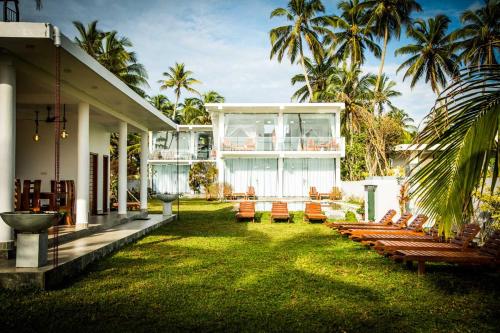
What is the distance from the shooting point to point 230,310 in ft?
15.6

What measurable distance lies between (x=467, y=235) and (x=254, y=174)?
67.6 ft

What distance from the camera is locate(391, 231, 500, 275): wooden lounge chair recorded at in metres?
6.39

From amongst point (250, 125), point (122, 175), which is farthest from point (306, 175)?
point (122, 175)

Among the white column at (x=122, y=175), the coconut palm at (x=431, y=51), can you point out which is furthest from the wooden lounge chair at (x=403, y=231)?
the coconut palm at (x=431, y=51)

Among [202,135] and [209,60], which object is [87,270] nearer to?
[202,135]

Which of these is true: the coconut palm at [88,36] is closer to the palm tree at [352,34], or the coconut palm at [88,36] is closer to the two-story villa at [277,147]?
the two-story villa at [277,147]

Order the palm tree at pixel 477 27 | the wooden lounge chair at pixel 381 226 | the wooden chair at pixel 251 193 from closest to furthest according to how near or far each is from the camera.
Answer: the wooden lounge chair at pixel 381 226
the wooden chair at pixel 251 193
the palm tree at pixel 477 27

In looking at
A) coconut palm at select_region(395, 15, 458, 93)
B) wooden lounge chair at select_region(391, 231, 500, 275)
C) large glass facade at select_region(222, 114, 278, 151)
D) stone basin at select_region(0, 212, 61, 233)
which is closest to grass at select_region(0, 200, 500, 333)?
wooden lounge chair at select_region(391, 231, 500, 275)

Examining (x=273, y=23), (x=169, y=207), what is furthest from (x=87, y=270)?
(x=273, y=23)

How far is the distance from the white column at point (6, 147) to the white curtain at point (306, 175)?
72.2 feet

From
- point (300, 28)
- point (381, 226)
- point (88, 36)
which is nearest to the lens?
point (381, 226)

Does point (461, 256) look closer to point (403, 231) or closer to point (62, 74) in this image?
point (403, 231)

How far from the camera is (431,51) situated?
33.0 metres

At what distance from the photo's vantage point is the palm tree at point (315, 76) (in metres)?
39.2
